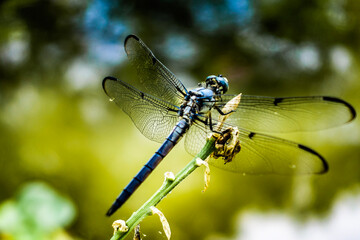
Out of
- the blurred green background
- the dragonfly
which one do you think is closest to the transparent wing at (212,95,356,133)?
the dragonfly

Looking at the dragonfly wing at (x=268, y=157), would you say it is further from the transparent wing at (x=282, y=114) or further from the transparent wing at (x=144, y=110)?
the transparent wing at (x=144, y=110)

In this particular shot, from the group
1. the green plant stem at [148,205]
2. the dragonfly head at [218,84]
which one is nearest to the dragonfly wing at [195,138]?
the dragonfly head at [218,84]

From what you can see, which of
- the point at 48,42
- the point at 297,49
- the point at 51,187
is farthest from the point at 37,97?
the point at 297,49

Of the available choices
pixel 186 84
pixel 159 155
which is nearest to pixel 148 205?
pixel 159 155

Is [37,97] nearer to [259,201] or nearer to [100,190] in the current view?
[100,190]

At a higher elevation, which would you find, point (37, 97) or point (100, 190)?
point (37, 97)

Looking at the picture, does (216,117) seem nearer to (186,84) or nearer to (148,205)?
(148,205)

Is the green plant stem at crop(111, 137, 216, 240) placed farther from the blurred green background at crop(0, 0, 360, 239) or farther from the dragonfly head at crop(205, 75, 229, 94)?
the blurred green background at crop(0, 0, 360, 239)
